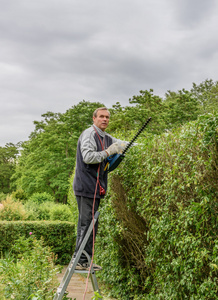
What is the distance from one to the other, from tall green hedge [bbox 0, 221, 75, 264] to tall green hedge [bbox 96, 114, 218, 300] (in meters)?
5.38

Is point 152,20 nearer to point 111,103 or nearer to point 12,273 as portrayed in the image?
point 12,273

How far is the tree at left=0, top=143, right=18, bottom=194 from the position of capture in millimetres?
49953

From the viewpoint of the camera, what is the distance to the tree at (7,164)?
50.0 metres

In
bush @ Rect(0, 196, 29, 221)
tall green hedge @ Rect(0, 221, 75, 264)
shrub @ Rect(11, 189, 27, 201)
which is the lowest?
shrub @ Rect(11, 189, 27, 201)

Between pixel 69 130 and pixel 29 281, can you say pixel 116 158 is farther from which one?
pixel 69 130

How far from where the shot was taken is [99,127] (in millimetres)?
4418

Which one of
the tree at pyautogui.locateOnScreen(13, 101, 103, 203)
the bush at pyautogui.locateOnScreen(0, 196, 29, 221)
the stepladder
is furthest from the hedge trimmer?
A: the tree at pyautogui.locateOnScreen(13, 101, 103, 203)

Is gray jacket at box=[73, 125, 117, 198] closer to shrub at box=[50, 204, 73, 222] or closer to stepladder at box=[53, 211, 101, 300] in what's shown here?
stepladder at box=[53, 211, 101, 300]

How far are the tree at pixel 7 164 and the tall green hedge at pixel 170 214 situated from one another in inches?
1835

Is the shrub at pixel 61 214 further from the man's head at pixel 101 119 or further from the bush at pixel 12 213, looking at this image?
the man's head at pixel 101 119

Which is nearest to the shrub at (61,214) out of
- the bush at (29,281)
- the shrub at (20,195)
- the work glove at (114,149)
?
the bush at (29,281)

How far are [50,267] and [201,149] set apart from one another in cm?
334

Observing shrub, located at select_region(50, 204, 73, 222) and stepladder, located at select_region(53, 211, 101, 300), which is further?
shrub, located at select_region(50, 204, 73, 222)

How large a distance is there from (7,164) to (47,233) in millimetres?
43103
